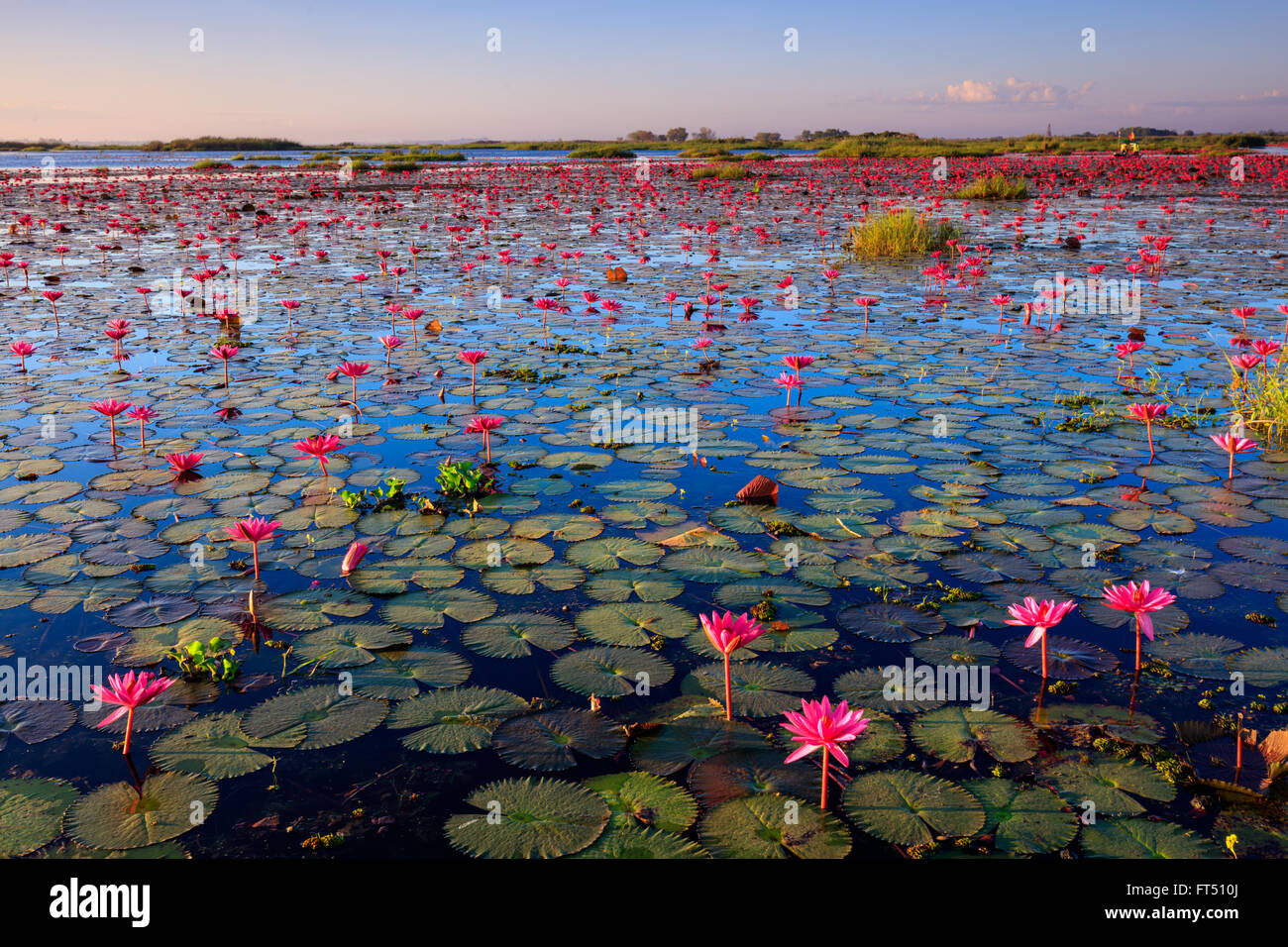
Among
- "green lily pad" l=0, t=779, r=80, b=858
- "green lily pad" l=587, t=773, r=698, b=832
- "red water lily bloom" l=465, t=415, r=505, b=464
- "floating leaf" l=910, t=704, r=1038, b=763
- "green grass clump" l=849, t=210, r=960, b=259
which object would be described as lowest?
"green lily pad" l=587, t=773, r=698, b=832

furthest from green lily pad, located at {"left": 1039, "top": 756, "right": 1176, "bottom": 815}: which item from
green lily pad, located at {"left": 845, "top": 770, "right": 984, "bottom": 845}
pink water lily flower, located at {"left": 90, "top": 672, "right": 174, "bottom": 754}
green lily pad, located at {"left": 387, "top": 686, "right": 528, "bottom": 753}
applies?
pink water lily flower, located at {"left": 90, "top": 672, "right": 174, "bottom": 754}

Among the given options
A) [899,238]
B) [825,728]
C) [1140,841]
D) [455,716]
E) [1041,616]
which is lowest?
[1140,841]

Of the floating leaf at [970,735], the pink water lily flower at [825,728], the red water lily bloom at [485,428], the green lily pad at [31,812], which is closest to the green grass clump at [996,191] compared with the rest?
the red water lily bloom at [485,428]

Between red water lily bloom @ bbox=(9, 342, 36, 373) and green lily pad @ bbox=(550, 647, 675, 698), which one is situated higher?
red water lily bloom @ bbox=(9, 342, 36, 373)

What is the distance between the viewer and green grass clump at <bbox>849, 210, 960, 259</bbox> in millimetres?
12953

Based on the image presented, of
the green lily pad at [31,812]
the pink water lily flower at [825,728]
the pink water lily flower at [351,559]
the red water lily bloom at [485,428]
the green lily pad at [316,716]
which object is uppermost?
the red water lily bloom at [485,428]

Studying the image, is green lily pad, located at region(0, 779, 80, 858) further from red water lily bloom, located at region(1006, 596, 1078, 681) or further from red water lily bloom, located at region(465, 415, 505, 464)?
red water lily bloom, located at region(1006, 596, 1078, 681)

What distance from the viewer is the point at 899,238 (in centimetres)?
1292

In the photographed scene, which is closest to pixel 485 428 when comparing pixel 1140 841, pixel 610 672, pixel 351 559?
pixel 351 559

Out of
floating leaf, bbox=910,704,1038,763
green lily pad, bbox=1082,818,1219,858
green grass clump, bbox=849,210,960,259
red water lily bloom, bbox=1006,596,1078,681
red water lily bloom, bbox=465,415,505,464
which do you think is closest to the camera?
green lily pad, bbox=1082,818,1219,858

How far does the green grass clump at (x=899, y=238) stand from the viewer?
1295 cm

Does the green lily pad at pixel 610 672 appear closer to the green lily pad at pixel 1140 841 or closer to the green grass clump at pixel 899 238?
the green lily pad at pixel 1140 841

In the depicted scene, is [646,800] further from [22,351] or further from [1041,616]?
[22,351]
